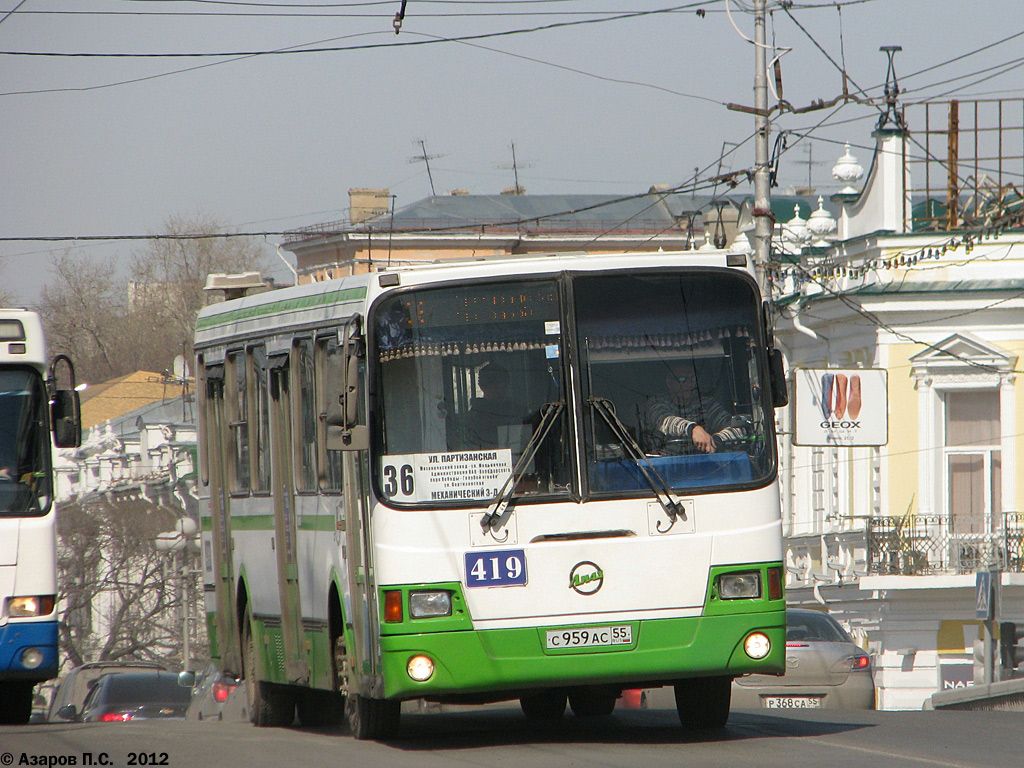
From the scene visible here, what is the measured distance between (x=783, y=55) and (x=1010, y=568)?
906cm

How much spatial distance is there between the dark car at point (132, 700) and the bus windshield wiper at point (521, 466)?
54.7 ft

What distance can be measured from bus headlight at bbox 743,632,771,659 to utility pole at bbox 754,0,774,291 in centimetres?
1445

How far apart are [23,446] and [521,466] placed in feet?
17.5

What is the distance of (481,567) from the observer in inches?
415

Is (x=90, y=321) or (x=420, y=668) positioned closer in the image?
(x=420, y=668)

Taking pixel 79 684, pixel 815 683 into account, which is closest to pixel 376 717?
pixel 815 683

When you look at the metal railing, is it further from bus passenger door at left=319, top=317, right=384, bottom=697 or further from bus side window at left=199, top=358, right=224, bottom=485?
bus passenger door at left=319, top=317, right=384, bottom=697

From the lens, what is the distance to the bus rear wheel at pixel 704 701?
11719 millimetres

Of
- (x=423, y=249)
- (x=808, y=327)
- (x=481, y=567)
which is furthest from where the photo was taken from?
(x=423, y=249)

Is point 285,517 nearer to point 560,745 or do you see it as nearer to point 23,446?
point 23,446

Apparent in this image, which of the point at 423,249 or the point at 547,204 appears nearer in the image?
the point at 423,249

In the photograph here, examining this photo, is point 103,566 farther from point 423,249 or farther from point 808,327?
point 808,327

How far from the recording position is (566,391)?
35.0ft

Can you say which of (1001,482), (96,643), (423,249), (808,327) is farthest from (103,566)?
(1001,482)
